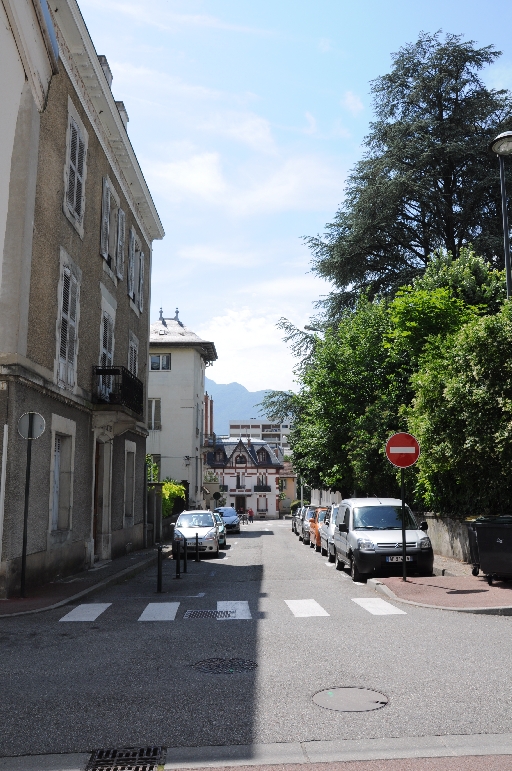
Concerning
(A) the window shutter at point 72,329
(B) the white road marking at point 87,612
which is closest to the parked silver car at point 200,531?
(A) the window shutter at point 72,329

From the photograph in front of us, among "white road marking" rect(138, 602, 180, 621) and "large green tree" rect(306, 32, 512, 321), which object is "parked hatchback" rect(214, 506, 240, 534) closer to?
"large green tree" rect(306, 32, 512, 321)

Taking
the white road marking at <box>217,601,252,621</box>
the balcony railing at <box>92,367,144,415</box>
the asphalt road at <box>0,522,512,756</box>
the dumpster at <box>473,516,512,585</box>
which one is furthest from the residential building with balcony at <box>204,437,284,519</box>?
the asphalt road at <box>0,522,512,756</box>

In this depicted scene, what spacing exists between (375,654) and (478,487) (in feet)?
32.2

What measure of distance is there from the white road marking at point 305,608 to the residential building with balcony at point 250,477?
91.1 m

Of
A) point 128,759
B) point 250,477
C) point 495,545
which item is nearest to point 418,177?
point 495,545

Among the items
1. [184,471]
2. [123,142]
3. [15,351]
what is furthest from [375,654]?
[184,471]

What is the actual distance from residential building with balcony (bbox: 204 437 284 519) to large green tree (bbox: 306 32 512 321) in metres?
74.1

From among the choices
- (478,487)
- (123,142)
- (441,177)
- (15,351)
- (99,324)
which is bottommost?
(478,487)

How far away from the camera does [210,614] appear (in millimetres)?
10312

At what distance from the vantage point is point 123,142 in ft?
66.8

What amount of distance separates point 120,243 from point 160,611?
13431mm

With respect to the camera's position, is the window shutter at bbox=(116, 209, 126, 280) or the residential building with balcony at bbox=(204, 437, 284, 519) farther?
the residential building with balcony at bbox=(204, 437, 284, 519)

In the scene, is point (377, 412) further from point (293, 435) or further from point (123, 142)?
point (123, 142)

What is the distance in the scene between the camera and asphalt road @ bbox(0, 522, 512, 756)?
494 centimetres
